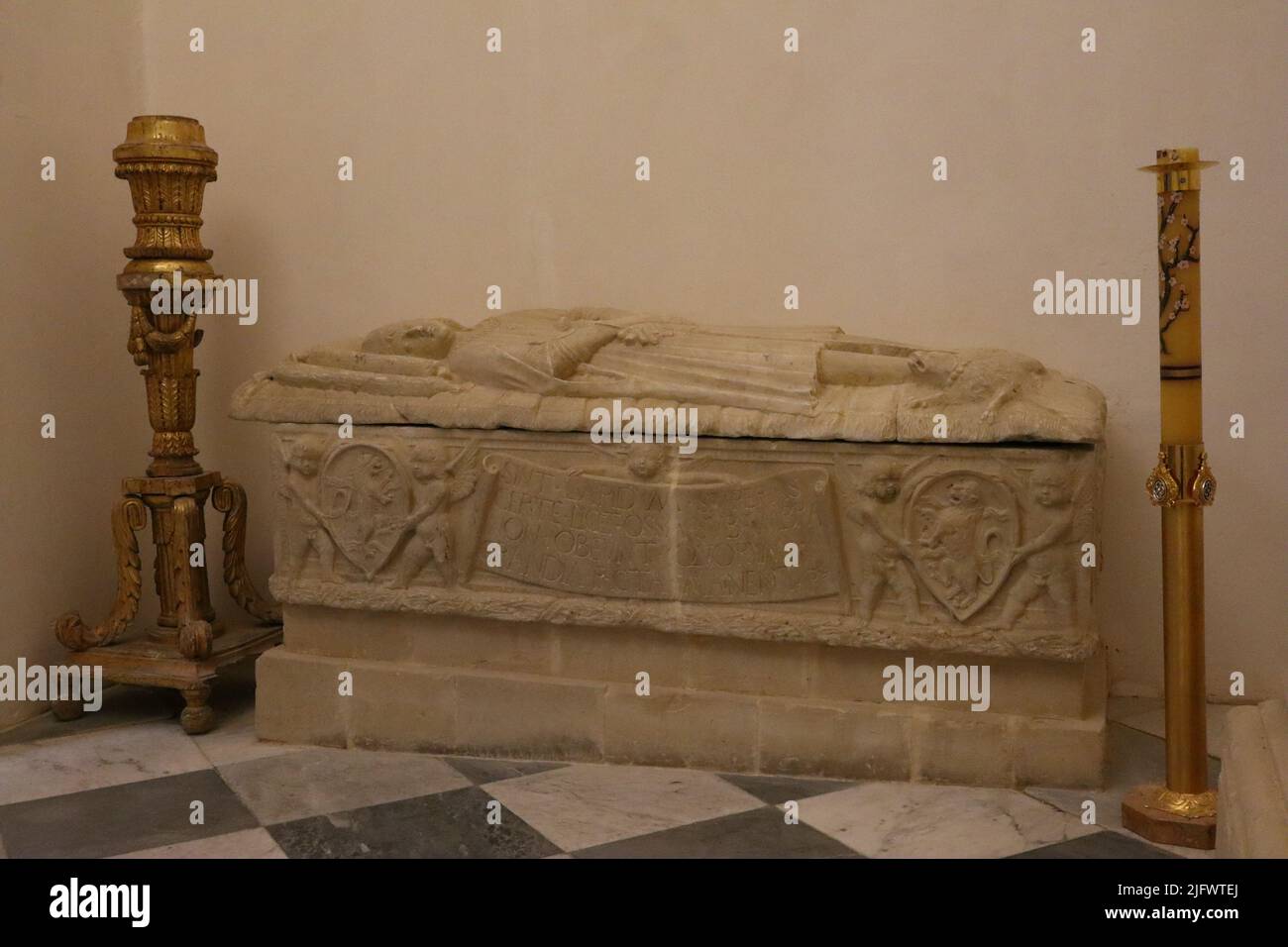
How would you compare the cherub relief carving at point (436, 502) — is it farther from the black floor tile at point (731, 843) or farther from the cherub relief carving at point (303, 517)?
the black floor tile at point (731, 843)

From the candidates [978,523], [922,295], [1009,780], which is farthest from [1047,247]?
[1009,780]

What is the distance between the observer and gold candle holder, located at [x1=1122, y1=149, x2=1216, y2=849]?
2846 millimetres

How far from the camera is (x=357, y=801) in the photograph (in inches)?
128

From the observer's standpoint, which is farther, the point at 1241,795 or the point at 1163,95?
the point at 1163,95

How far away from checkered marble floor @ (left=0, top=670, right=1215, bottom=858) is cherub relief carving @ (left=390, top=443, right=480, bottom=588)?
20.2 inches

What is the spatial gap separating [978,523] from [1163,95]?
145 cm

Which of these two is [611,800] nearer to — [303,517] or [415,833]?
[415,833]

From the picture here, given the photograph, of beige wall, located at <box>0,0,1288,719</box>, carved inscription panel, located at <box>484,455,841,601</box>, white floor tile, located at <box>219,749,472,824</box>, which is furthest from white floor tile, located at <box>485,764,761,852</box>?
beige wall, located at <box>0,0,1288,719</box>

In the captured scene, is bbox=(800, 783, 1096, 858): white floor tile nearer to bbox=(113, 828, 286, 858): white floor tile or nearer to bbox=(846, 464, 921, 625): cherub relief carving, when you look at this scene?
bbox=(846, 464, 921, 625): cherub relief carving

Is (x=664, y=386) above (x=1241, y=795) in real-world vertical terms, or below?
above

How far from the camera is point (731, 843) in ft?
9.70

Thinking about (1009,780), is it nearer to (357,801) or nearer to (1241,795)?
(1241,795)

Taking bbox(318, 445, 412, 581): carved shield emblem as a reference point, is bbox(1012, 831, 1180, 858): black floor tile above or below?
below

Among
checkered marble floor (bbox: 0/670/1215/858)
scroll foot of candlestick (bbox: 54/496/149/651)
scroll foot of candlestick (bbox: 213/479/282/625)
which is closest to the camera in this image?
checkered marble floor (bbox: 0/670/1215/858)
